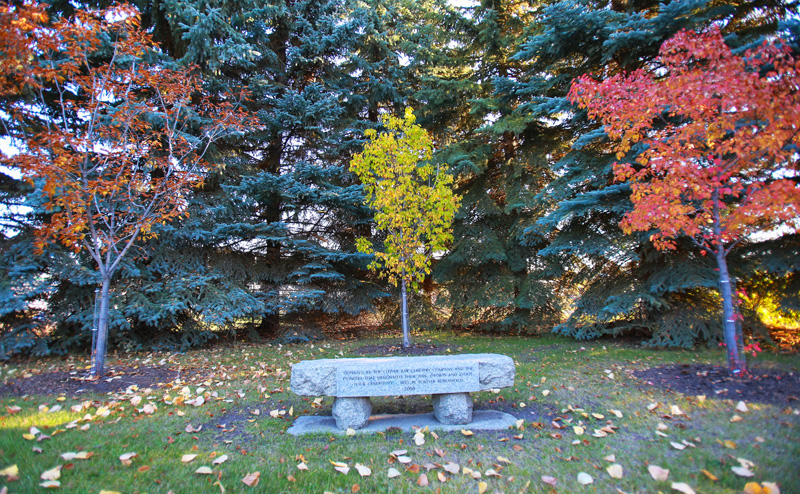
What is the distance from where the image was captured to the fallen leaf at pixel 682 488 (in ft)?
7.48

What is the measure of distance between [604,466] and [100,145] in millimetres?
8564

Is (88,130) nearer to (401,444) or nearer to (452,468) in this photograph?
(401,444)

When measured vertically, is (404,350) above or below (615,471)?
below

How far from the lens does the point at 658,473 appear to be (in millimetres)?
2510

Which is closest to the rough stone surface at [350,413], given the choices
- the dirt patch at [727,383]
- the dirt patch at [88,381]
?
the dirt patch at [88,381]

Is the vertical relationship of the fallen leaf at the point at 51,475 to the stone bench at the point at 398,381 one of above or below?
below

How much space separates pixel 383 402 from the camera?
452 cm

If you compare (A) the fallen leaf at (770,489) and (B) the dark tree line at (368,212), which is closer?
A: (A) the fallen leaf at (770,489)

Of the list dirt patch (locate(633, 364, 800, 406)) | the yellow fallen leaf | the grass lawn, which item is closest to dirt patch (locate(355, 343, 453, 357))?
the grass lawn

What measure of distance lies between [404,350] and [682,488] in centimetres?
518

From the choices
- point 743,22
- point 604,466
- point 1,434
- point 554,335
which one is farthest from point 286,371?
point 743,22

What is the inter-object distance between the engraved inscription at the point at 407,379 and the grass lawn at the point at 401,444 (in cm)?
39

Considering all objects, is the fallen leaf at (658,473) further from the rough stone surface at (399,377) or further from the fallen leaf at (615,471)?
the rough stone surface at (399,377)

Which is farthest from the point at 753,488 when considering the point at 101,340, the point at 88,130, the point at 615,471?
the point at 88,130
